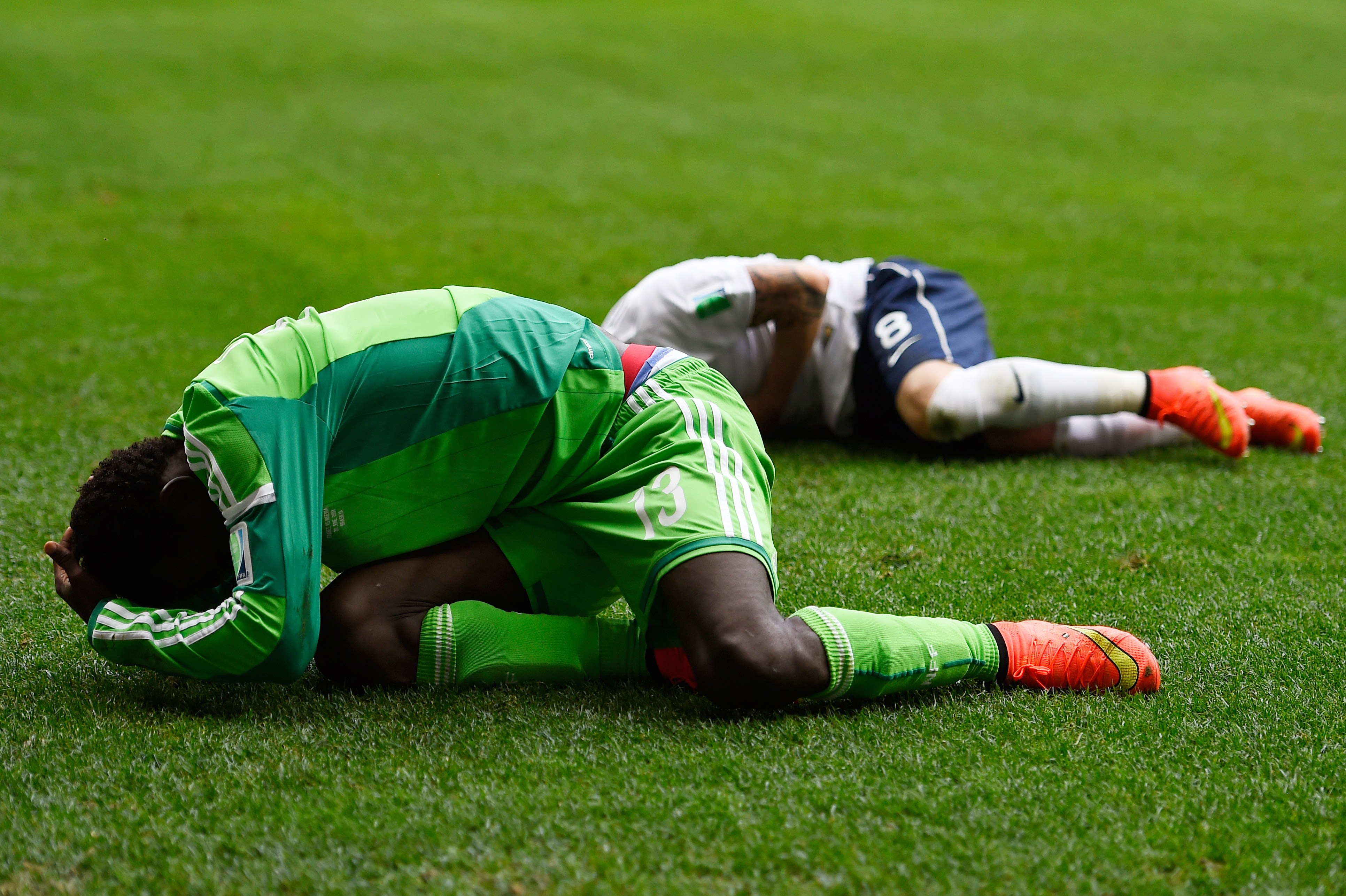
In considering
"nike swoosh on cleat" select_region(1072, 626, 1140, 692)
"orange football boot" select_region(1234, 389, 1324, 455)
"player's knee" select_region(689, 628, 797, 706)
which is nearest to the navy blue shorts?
"orange football boot" select_region(1234, 389, 1324, 455)

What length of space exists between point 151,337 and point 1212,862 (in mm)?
4684

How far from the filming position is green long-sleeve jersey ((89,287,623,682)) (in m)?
2.00

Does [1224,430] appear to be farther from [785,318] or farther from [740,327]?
[740,327]

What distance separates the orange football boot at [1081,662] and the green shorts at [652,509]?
0.48 meters

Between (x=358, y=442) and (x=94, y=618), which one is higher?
(x=358, y=442)

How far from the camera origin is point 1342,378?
4656 mm

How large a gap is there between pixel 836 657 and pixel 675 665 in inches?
14.7

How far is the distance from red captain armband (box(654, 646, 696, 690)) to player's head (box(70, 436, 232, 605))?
33.1 inches

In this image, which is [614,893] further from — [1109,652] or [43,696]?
[43,696]

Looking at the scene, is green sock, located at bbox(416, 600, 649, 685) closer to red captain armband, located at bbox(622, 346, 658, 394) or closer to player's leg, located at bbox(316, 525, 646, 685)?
player's leg, located at bbox(316, 525, 646, 685)

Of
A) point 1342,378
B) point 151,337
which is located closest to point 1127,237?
point 1342,378

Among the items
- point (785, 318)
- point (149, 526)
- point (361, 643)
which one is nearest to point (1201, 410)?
point (785, 318)

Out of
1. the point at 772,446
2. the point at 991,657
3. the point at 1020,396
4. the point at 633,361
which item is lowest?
the point at 772,446

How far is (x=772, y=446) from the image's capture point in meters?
4.16
